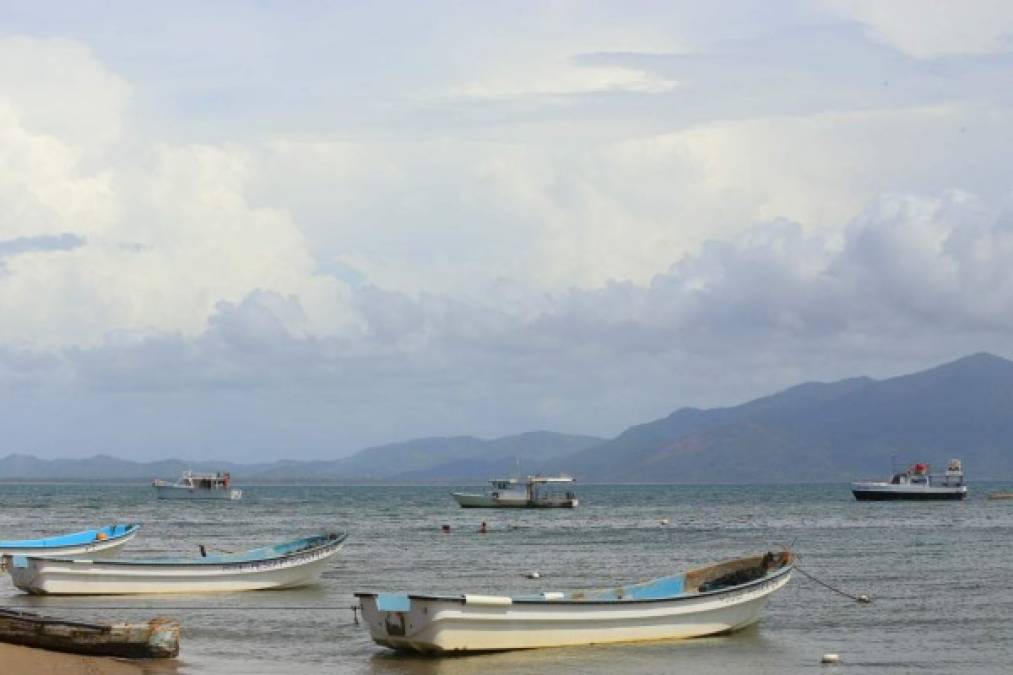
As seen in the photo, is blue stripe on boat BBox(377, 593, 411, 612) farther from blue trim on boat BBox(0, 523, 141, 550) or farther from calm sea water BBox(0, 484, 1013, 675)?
blue trim on boat BBox(0, 523, 141, 550)

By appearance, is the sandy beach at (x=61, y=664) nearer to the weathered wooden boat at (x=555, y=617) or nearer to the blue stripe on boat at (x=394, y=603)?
the blue stripe on boat at (x=394, y=603)

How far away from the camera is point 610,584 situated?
166 ft

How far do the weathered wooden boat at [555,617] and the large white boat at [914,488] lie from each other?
378 ft

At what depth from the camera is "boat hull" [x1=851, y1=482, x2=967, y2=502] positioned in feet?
482

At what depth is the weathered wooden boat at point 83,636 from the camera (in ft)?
96.0

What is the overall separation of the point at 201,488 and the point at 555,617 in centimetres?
12462

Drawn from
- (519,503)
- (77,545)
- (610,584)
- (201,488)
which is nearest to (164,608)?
(77,545)

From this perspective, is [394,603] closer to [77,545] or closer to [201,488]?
[77,545]

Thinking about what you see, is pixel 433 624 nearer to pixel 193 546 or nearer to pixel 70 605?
pixel 70 605

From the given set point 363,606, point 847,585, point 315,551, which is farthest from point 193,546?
point 363,606

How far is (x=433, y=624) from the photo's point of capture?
105 feet

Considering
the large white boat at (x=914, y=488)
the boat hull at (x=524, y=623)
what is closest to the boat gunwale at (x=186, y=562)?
the boat hull at (x=524, y=623)

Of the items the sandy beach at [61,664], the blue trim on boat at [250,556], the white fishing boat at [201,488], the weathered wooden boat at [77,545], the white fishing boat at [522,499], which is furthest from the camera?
the white fishing boat at [201,488]

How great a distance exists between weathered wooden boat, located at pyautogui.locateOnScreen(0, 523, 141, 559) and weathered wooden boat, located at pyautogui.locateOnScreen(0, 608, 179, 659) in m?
23.4
